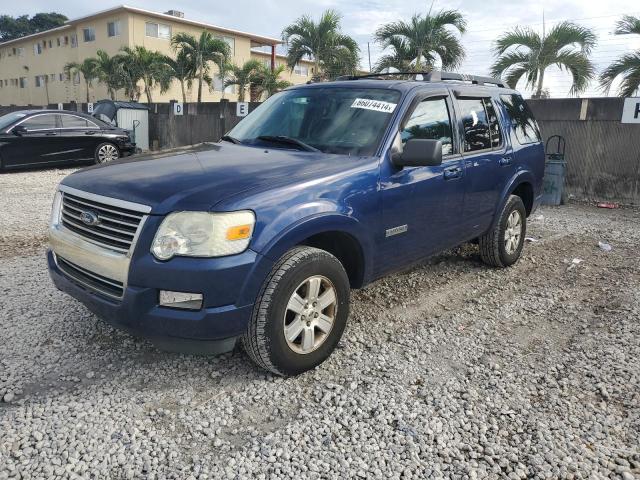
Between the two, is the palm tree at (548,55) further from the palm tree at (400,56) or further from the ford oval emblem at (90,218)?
the ford oval emblem at (90,218)

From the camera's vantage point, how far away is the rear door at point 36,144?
1154cm

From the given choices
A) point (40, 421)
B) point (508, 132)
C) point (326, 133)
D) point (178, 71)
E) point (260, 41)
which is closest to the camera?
point (40, 421)

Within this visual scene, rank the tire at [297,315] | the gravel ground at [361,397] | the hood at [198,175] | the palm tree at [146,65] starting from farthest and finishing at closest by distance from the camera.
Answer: the palm tree at [146,65] → the tire at [297,315] → the hood at [198,175] → the gravel ground at [361,397]

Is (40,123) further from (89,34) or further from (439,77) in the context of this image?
(89,34)

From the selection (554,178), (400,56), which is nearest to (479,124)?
(554,178)

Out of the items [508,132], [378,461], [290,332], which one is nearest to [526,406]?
[378,461]

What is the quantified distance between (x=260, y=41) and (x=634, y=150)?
3799 cm

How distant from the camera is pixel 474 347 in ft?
12.2

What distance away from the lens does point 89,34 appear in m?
37.4

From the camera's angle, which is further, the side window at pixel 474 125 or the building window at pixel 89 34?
the building window at pixel 89 34

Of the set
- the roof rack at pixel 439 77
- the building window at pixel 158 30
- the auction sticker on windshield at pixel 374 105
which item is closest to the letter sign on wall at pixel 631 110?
the roof rack at pixel 439 77

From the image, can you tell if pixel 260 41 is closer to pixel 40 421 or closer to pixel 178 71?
pixel 178 71

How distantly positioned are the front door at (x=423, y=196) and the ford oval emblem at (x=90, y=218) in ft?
5.96

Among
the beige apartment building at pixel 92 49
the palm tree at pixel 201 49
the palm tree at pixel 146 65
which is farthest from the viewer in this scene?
the beige apartment building at pixel 92 49
